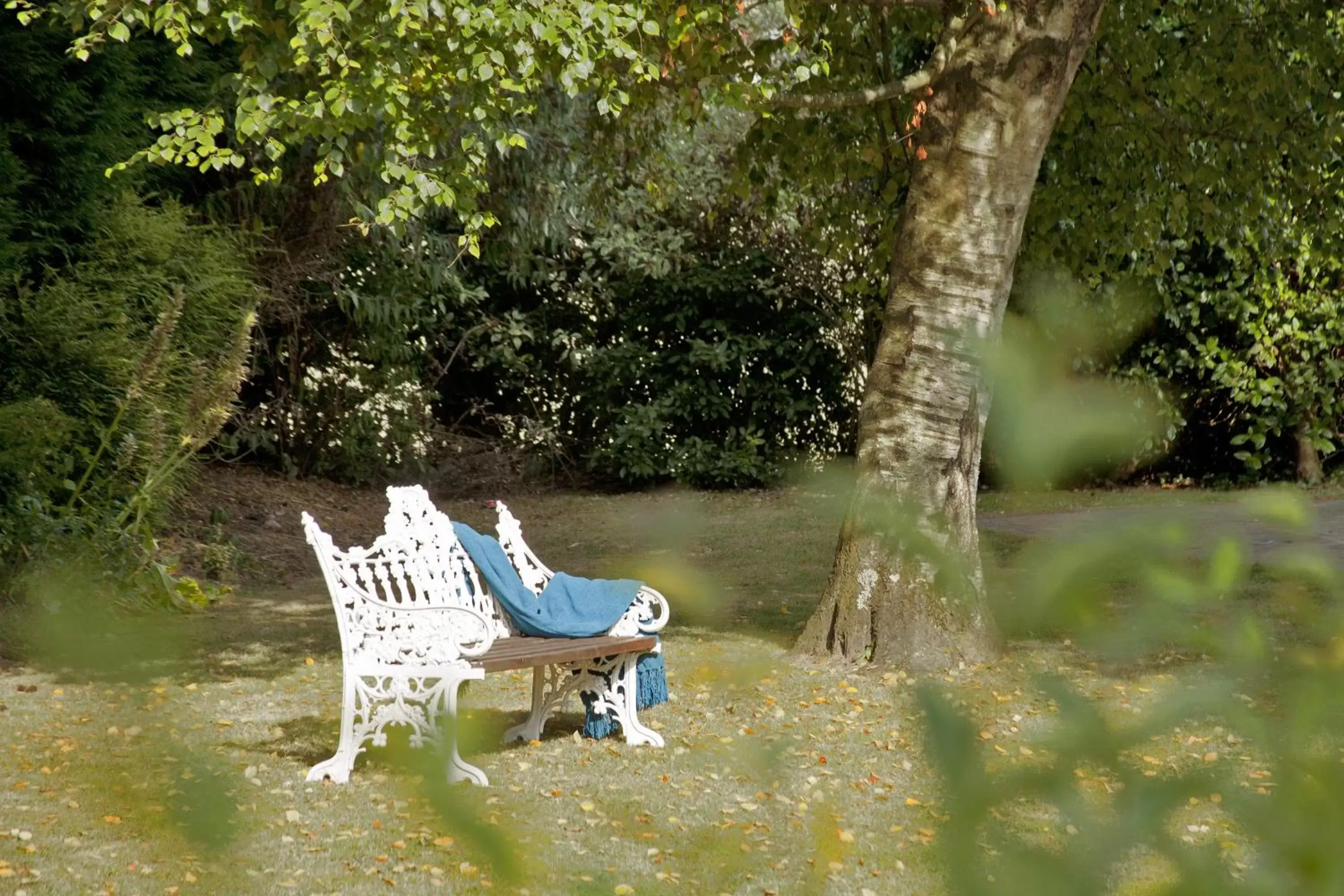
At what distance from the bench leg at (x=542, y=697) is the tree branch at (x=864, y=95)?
284 centimetres

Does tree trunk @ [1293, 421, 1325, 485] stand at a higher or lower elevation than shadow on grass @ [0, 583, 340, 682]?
lower

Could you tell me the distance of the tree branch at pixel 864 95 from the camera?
6945 millimetres

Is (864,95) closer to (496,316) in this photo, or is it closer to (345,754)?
(345,754)

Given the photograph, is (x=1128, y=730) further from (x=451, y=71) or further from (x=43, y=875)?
(x=451, y=71)

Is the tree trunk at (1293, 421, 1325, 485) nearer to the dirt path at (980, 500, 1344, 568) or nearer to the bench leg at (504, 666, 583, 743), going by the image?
the bench leg at (504, 666, 583, 743)

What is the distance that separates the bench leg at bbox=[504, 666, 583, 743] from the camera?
19.3 ft

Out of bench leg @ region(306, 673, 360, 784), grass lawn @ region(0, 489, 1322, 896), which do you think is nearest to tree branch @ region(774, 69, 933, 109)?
bench leg @ region(306, 673, 360, 784)

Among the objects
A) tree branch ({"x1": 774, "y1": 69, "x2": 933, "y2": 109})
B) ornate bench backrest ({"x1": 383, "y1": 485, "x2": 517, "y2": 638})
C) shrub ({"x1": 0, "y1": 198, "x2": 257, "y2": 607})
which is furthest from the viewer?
shrub ({"x1": 0, "y1": 198, "x2": 257, "y2": 607})

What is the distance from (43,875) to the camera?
4.00 metres

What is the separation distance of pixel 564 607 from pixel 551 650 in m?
0.52

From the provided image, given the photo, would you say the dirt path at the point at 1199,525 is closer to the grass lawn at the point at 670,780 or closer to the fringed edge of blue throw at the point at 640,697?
the grass lawn at the point at 670,780

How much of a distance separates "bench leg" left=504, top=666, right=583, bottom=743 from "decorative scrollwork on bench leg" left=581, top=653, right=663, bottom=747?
0.21ft

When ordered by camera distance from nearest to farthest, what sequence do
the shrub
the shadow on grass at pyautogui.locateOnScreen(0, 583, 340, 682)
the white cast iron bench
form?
the shadow on grass at pyautogui.locateOnScreen(0, 583, 340, 682), the white cast iron bench, the shrub

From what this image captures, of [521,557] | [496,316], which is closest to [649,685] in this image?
[521,557]
